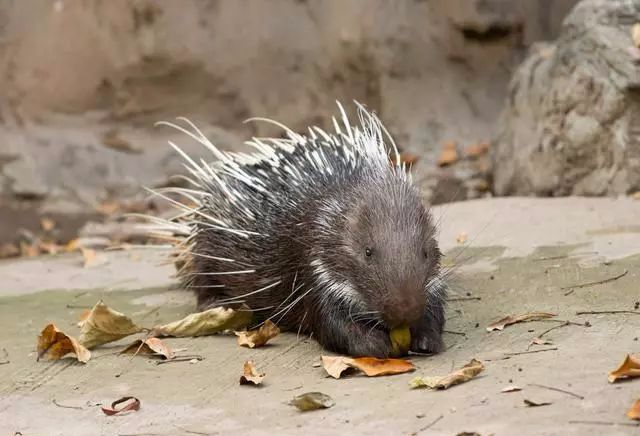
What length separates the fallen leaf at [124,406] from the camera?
3.51 m

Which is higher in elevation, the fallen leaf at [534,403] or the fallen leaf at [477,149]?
the fallen leaf at [534,403]

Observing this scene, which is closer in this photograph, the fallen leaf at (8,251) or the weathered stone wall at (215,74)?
the fallen leaf at (8,251)

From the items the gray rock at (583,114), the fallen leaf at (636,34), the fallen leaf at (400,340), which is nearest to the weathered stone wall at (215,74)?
the gray rock at (583,114)

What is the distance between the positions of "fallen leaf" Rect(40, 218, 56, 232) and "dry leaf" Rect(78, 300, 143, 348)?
503 centimetres

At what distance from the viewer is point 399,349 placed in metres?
4.00

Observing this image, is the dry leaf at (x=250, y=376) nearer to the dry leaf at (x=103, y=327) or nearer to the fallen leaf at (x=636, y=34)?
the dry leaf at (x=103, y=327)

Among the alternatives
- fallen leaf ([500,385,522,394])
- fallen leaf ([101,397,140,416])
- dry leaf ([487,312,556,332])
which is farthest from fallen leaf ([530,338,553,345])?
fallen leaf ([101,397,140,416])

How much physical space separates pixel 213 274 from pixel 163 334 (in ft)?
1.71

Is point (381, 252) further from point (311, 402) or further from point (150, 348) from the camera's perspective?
point (150, 348)

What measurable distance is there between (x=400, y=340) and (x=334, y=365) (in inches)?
11.4

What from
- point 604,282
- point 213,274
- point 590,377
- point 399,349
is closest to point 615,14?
point 604,282

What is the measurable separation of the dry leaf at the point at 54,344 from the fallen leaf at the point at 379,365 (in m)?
1.13

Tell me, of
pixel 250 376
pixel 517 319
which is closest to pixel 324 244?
pixel 250 376

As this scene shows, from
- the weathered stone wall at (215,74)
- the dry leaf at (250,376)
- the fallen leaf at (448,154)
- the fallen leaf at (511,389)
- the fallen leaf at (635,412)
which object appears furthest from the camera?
the weathered stone wall at (215,74)
